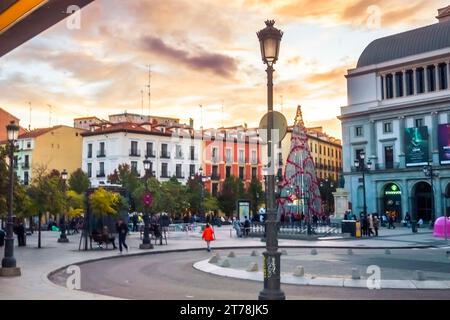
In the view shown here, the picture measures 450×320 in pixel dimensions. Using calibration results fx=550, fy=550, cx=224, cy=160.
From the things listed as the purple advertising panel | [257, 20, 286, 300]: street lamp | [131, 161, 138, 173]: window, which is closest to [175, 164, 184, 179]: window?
[131, 161, 138, 173]: window

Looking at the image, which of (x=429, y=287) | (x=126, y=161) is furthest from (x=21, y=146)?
(x=429, y=287)

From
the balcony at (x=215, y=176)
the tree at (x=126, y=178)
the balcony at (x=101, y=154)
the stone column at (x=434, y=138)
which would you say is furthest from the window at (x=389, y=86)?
the balcony at (x=101, y=154)

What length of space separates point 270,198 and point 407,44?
61.1 metres

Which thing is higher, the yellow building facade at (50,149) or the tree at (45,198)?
the yellow building facade at (50,149)

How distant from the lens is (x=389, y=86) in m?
65.6

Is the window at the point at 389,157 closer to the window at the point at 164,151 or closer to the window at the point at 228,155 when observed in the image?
the window at the point at 228,155

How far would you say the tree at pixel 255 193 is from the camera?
78375mm

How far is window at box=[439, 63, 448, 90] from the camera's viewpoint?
6019 cm

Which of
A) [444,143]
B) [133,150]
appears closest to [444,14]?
[444,143]

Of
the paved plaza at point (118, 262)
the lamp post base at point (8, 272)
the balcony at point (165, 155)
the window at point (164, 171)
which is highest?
the balcony at point (165, 155)

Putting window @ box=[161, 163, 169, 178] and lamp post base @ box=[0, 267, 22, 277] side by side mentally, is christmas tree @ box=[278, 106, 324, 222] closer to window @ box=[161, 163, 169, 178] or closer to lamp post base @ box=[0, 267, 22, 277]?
lamp post base @ box=[0, 267, 22, 277]

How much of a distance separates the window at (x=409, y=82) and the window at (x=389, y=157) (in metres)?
6.66
